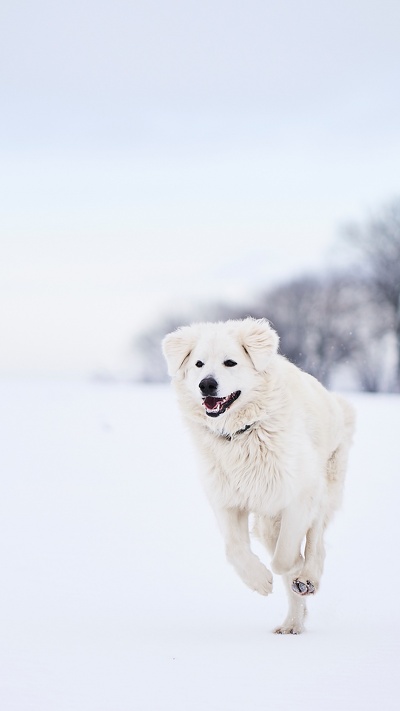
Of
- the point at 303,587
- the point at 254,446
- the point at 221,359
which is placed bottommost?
the point at 303,587

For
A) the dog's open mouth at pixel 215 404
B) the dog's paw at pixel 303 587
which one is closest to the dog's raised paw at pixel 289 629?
the dog's paw at pixel 303 587

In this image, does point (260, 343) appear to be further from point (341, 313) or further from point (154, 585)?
point (341, 313)

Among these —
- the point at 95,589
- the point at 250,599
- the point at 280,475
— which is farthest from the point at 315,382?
the point at 95,589

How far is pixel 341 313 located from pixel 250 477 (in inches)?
980

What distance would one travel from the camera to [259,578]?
5.73 metres

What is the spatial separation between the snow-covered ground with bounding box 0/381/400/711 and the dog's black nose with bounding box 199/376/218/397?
158 cm

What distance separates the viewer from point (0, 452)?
1525 cm

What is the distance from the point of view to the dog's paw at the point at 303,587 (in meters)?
5.82

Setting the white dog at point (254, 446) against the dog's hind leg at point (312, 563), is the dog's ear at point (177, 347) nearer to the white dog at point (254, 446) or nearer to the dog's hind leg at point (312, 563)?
the white dog at point (254, 446)

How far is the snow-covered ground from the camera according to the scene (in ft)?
13.6

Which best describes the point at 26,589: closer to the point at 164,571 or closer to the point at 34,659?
the point at 164,571

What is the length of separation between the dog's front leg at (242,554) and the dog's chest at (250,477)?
0.31ft

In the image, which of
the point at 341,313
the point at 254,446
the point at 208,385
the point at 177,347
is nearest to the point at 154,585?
the point at 254,446

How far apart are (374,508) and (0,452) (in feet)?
22.6
